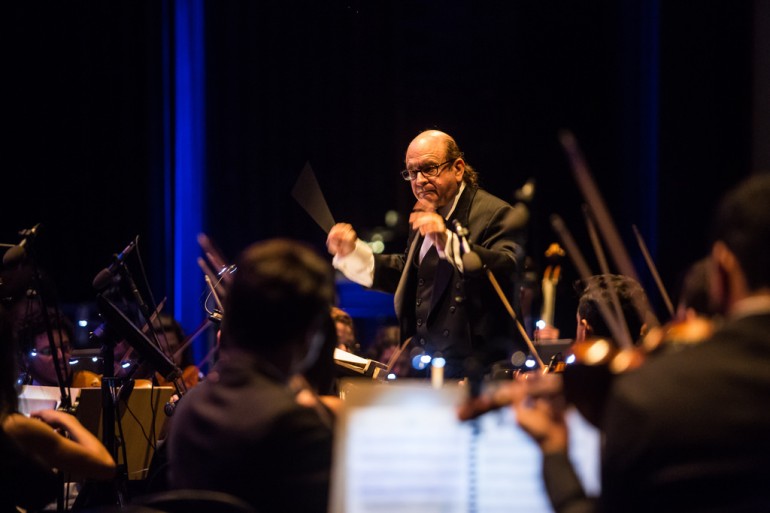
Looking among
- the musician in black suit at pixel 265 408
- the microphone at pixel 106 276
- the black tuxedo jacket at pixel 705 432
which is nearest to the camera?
the black tuxedo jacket at pixel 705 432

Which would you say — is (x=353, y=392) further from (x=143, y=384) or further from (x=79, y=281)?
(x=79, y=281)

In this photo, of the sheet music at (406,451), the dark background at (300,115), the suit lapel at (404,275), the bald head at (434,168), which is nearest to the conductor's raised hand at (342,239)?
the suit lapel at (404,275)

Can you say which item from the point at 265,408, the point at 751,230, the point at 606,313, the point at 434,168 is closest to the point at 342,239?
the point at 434,168

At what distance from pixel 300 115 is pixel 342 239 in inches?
121

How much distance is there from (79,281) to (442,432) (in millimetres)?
5259

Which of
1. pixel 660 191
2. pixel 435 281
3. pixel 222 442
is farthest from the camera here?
pixel 660 191

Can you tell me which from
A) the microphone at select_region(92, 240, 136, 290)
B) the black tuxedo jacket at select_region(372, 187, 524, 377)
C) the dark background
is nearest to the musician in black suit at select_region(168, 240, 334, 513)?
the black tuxedo jacket at select_region(372, 187, 524, 377)

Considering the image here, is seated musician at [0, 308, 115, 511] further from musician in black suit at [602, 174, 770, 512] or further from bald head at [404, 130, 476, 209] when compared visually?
bald head at [404, 130, 476, 209]

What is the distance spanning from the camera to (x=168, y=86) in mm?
6391

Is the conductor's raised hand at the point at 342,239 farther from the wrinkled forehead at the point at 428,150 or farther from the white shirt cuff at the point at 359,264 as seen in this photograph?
the wrinkled forehead at the point at 428,150

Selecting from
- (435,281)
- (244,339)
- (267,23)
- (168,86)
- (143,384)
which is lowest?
(143,384)

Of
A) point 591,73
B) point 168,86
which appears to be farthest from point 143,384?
point 591,73

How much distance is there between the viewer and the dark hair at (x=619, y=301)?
3.20 m

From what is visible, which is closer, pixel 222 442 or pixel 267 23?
pixel 222 442
